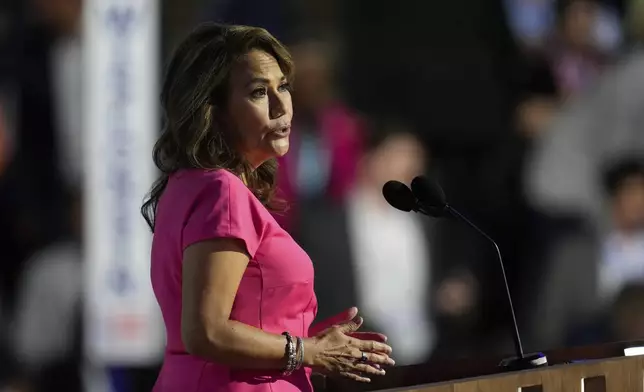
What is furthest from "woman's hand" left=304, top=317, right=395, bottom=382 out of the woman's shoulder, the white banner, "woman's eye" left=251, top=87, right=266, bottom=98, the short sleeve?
the white banner

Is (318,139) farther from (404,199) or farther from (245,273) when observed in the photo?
(245,273)

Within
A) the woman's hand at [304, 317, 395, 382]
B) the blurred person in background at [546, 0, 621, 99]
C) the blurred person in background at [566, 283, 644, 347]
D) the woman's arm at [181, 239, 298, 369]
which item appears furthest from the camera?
the blurred person in background at [546, 0, 621, 99]

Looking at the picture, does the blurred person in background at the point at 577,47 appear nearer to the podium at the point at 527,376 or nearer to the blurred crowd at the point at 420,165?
the blurred crowd at the point at 420,165

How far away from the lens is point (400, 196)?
2986 millimetres

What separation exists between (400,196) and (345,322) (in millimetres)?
325

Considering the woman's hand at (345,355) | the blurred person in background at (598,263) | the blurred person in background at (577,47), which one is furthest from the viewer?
the blurred person in background at (577,47)

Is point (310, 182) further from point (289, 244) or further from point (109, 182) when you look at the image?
point (289, 244)

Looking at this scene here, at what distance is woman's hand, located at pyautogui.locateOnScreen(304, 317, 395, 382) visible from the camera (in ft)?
8.89

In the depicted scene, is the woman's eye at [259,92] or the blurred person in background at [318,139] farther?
the blurred person in background at [318,139]

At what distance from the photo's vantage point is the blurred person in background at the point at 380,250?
21.7 ft

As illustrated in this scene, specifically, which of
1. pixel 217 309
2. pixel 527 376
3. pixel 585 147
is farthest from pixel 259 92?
pixel 585 147

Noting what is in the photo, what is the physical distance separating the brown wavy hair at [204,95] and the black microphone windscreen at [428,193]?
1.13ft

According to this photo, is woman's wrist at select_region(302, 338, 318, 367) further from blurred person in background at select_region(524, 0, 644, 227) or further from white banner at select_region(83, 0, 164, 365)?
blurred person in background at select_region(524, 0, 644, 227)

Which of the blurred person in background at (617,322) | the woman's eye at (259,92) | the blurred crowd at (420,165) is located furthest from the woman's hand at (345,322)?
the blurred person in background at (617,322)
